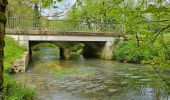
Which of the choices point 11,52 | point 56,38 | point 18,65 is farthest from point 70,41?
point 18,65

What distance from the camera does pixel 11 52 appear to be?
67.5 ft

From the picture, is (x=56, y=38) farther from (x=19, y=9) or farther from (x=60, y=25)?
(x=19, y=9)

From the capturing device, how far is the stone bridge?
25.0 metres

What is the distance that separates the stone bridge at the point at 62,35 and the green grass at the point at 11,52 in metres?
1.03

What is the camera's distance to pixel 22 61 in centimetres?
1795

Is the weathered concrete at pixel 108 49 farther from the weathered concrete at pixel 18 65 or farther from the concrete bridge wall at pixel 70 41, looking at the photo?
the weathered concrete at pixel 18 65

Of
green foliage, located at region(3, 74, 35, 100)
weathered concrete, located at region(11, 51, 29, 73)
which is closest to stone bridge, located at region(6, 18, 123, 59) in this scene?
weathered concrete, located at region(11, 51, 29, 73)

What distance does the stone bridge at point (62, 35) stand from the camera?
25031 millimetres

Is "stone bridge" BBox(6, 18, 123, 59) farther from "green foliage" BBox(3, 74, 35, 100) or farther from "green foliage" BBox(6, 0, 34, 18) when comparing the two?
"green foliage" BBox(3, 74, 35, 100)

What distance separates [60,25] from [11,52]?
7.49 meters

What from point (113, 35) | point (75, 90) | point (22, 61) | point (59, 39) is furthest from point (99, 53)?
point (75, 90)

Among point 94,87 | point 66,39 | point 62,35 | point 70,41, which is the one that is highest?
point 62,35

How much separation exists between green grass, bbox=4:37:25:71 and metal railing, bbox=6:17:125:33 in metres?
1.85

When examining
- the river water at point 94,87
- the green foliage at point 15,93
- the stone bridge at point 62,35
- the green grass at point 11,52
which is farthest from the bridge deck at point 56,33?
the green foliage at point 15,93
